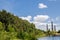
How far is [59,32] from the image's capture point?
12938 cm

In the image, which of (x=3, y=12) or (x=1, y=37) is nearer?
(x=1, y=37)

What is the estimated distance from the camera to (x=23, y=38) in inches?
1864

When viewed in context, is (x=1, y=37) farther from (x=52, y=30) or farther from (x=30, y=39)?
(x=52, y=30)

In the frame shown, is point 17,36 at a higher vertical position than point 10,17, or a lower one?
lower

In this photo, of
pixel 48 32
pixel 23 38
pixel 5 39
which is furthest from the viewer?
pixel 48 32

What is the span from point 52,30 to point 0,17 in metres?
A: 54.7

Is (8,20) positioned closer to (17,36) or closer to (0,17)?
(0,17)

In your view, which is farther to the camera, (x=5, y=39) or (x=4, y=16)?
(x=4, y=16)

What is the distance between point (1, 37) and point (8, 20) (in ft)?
149

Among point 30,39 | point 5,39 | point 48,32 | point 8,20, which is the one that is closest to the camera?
point 5,39

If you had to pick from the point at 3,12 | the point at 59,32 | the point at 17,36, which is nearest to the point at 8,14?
the point at 3,12

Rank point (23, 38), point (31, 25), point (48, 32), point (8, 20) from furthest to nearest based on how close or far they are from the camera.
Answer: point (48, 32), point (31, 25), point (8, 20), point (23, 38)

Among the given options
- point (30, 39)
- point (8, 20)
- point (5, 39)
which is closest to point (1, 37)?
point (5, 39)

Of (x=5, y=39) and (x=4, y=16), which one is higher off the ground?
(x=4, y=16)
